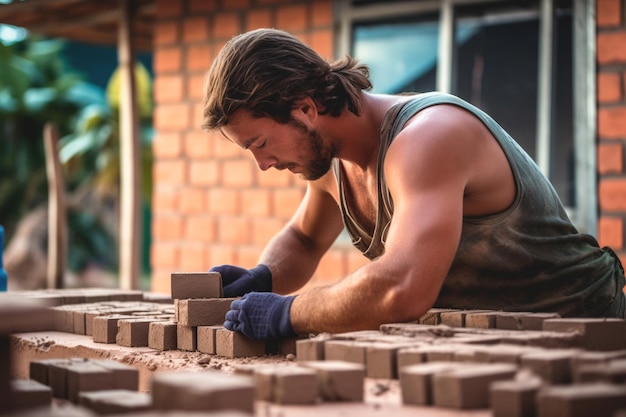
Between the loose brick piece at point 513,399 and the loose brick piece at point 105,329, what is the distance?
1532 mm

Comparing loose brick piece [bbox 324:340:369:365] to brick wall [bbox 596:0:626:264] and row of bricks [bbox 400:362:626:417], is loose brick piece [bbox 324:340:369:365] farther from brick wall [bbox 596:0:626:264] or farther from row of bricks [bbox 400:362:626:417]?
brick wall [bbox 596:0:626:264]

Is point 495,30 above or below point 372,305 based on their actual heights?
above

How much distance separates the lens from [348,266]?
224 inches

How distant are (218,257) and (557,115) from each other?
2609mm

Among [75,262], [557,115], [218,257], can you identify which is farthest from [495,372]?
[75,262]

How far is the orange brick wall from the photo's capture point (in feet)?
19.5

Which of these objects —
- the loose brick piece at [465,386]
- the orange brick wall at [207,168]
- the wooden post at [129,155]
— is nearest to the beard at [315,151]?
the loose brick piece at [465,386]

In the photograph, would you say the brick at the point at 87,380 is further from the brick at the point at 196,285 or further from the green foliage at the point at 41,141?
→ the green foliage at the point at 41,141

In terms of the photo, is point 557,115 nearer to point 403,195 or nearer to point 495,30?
point 495,30

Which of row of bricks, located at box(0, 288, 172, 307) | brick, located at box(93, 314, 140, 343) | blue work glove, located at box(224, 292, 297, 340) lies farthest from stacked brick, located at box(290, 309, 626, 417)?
row of bricks, located at box(0, 288, 172, 307)

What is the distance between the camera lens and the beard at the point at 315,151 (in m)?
2.95

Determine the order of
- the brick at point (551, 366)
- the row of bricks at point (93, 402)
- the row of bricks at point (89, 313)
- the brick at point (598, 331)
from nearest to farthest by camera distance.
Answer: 1. the row of bricks at point (93, 402)
2. the brick at point (551, 366)
3. the brick at point (598, 331)
4. the row of bricks at point (89, 313)

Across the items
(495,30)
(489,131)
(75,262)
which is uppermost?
(495,30)

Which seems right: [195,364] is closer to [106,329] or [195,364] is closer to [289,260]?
[106,329]
